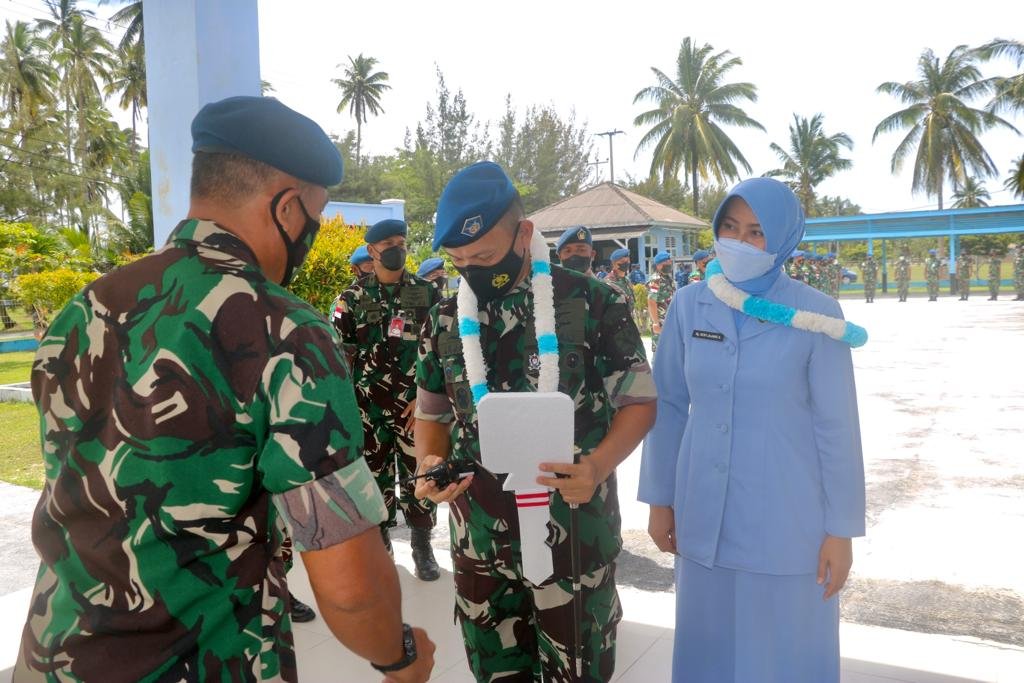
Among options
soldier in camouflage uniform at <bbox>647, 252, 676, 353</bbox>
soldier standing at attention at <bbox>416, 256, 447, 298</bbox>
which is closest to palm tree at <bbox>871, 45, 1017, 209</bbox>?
soldier in camouflage uniform at <bbox>647, 252, 676, 353</bbox>

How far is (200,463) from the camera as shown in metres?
1.14

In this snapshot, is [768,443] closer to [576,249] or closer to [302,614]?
[302,614]

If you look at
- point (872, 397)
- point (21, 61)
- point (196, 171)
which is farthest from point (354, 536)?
point (21, 61)

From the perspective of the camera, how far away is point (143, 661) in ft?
3.78

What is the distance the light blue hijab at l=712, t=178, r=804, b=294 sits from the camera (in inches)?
84.3

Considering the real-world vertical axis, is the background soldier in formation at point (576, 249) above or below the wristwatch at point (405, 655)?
above

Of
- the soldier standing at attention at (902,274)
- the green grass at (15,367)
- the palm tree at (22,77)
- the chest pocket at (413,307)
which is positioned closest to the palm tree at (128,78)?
the palm tree at (22,77)

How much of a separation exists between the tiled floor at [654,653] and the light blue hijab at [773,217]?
1.78 m

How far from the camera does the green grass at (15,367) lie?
Result: 1392 cm

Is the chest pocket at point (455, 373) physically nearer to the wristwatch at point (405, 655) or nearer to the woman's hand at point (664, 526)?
the woman's hand at point (664, 526)

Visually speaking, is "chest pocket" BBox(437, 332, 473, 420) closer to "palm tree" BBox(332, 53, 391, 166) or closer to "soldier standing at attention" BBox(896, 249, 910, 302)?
"soldier standing at attention" BBox(896, 249, 910, 302)

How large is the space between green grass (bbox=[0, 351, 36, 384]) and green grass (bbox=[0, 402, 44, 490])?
2.04 m

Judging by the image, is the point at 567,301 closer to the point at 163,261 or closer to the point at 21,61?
the point at 163,261

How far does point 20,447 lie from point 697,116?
115 ft
